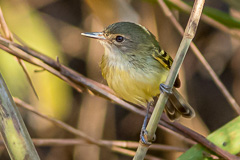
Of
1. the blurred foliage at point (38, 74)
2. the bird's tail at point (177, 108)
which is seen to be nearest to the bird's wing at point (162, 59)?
the bird's tail at point (177, 108)

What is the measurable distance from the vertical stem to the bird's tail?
3.56 ft

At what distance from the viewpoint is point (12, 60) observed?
1975 mm

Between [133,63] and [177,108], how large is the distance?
44 centimetres

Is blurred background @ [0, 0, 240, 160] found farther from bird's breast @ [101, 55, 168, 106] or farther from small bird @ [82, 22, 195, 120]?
bird's breast @ [101, 55, 168, 106]

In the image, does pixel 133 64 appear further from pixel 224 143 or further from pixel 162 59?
pixel 224 143

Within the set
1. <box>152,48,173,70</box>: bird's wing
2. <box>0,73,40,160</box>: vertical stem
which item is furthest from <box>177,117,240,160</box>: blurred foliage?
<box>0,73,40,160</box>: vertical stem

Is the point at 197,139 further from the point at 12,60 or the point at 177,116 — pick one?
the point at 12,60

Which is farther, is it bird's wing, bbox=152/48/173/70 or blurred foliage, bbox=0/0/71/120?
blurred foliage, bbox=0/0/71/120

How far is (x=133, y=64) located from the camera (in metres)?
1.62

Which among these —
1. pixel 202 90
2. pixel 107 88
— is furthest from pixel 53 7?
pixel 107 88

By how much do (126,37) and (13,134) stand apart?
944mm

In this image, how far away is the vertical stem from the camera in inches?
37.0

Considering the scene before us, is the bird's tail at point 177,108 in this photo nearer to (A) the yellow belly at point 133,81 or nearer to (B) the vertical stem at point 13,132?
(A) the yellow belly at point 133,81

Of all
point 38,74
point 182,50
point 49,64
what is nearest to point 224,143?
point 182,50
